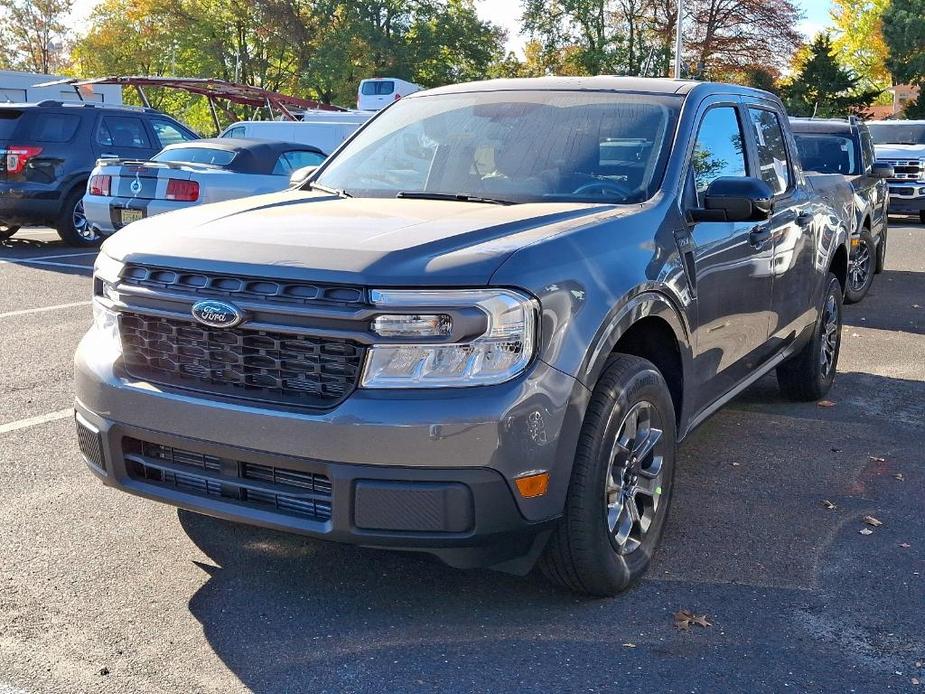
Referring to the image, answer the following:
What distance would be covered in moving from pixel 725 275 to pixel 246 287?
2.15 m

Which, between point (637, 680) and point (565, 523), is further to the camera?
point (565, 523)

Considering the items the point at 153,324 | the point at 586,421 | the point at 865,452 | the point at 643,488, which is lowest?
the point at 865,452

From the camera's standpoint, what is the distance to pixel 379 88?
1367 inches

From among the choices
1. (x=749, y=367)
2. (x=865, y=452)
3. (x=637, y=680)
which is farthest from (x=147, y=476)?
(x=865, y=452)

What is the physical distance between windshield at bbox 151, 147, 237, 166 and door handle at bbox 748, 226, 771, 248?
809cm

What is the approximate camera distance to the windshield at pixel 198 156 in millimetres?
11984

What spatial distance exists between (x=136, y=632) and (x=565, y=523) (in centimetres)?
137

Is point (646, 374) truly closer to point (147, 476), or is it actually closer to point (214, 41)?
point (147, 476)

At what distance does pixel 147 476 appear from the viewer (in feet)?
11.4

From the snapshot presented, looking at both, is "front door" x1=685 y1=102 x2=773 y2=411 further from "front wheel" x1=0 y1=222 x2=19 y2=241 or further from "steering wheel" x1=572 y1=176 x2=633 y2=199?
"front wheel" x1=0 y1=222 x2=19 y2=241

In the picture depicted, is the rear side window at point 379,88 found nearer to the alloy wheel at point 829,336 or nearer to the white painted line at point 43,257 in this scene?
the white painted line at point 43,257

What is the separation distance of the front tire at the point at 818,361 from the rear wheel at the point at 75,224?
9931 mm

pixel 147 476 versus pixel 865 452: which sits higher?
pixel 147 476

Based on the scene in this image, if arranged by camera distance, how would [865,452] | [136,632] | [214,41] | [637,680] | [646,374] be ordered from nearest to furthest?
1. [637,680]
2. [136,632]
3. [646,374]
4. [865,452]
5. [214,41]
